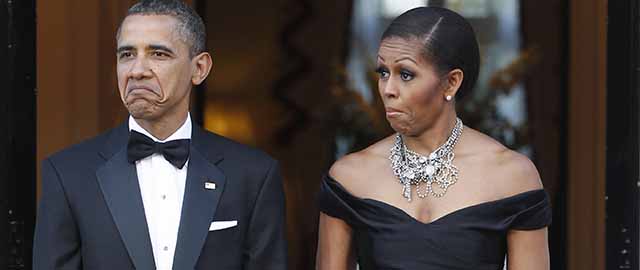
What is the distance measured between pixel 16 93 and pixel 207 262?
4.14ft

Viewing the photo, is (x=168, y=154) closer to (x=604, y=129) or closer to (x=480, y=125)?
(x=604, y=129)

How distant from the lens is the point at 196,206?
10.0 ft

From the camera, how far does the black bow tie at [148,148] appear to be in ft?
10.0

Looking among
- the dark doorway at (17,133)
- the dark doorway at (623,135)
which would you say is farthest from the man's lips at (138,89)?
the dark doorway at (623,135)

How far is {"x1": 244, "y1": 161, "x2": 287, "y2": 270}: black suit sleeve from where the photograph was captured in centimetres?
311

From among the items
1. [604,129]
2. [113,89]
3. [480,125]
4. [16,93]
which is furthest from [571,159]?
[16,93]

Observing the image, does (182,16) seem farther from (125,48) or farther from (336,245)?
(336,245)

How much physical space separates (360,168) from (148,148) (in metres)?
0.56

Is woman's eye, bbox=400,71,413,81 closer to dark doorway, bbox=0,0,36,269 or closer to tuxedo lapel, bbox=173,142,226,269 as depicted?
tuxedo lapel, bbox=173,142,226,269

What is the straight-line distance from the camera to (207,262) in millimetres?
3059

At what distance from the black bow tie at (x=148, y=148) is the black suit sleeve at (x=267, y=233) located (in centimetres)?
24

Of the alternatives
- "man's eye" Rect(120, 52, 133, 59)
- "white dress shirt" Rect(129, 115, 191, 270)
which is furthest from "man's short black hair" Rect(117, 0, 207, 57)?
"white dress shirt" Rect(129, 115, 191, 270)

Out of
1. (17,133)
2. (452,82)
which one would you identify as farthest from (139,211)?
(17,133)

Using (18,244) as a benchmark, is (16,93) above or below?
above
